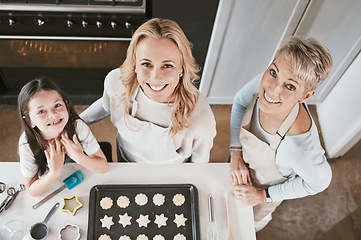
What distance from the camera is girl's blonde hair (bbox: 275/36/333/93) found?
1268 mm

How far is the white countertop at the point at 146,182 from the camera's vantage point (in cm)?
149

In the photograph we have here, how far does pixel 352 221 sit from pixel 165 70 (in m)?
2.05

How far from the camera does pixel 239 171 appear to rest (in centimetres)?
163

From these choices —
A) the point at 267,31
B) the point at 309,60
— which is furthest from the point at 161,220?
the point at 267,31

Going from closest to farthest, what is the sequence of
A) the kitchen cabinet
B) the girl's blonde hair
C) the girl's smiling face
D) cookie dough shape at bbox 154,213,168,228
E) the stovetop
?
the girl's blonde hair < the girl's smiling face < cookie dough shape at bbox 154,213,168,228 < the stovetop < the kitchen cabinet

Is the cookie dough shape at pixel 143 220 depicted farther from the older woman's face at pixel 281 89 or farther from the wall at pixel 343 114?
the wall at pixel 343 114

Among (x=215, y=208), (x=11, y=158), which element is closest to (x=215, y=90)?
(x=215, y=208)

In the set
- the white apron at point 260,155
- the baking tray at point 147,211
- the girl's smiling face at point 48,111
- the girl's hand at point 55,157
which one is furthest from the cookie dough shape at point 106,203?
the white apron at point 260,155

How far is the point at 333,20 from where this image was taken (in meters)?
2.16

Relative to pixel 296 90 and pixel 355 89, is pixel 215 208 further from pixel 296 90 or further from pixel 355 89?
pixel 355 89

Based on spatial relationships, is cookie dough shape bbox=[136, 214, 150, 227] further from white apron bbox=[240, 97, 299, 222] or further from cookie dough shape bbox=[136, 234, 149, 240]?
white apron bbox=[240, 97, 299, 222]

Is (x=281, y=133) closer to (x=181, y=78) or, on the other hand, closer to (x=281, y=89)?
(x=281, y=89)

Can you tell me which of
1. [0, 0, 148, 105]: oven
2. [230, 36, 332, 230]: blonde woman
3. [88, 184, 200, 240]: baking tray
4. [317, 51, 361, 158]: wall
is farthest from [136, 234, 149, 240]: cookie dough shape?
[317, 51, 361, 158]: wall

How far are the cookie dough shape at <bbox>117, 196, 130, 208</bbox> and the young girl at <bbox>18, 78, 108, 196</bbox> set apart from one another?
157mm
